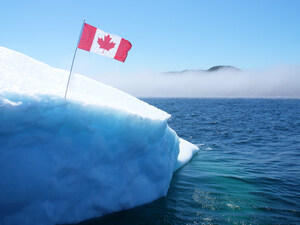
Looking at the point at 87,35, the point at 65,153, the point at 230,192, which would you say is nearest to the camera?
the point at 65,153

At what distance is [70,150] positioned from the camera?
16.1ft

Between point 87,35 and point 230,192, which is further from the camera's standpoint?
point 230,192

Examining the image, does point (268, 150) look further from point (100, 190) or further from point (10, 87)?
point (10, 87)

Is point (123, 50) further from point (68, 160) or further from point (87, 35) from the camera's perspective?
point (68, 160)

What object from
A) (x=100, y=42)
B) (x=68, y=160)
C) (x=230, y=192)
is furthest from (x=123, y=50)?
(x=230, y=192)

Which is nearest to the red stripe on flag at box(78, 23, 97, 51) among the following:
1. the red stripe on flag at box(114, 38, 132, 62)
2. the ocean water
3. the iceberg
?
the red stripe on flag at box(114, 38, 132, 62)

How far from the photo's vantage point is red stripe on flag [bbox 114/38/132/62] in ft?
17.9

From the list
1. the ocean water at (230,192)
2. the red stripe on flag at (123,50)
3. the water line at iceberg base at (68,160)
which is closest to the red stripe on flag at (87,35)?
the red stripe on flag at (123,50)

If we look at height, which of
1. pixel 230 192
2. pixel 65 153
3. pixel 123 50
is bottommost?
pixel 230 192

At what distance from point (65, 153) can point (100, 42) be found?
2810 mm

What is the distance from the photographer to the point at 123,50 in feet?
18.1

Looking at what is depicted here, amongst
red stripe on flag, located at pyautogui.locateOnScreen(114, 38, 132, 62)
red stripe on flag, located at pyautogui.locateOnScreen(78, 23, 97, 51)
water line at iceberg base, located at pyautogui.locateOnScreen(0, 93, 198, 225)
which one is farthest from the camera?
red stripe on flag, located at pyautogui.locateOnScreen(114, 38, 132, 62)

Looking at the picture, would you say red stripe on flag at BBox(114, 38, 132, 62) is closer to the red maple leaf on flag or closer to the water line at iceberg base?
the red maple leaf on flag

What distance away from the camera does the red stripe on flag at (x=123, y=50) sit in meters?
5.45
